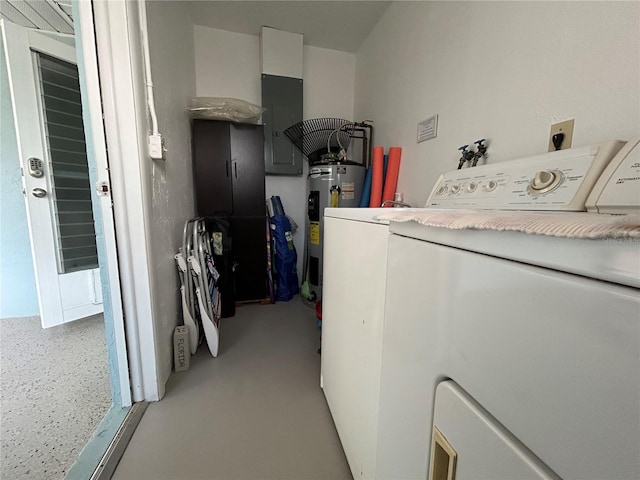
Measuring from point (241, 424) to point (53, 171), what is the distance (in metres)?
2.07

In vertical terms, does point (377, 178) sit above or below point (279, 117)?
below

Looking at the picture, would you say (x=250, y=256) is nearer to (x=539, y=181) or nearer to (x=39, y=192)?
(x=39, y=192)

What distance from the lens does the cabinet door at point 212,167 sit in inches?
82.4

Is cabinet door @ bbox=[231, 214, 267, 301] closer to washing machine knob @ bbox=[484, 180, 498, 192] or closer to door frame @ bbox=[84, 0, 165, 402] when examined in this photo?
door frame @ bbox=[84, 0, 165, 402]

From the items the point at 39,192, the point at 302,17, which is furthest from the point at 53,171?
the point at 302,17

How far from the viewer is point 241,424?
1.06 m

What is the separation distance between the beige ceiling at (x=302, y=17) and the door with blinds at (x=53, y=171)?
1.08m

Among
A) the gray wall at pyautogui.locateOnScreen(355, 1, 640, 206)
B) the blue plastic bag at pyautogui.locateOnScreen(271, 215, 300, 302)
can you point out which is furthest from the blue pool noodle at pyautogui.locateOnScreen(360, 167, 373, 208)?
the blue plastic bag at pyautogui.locateOnScreen(271, 215, 300, 302)

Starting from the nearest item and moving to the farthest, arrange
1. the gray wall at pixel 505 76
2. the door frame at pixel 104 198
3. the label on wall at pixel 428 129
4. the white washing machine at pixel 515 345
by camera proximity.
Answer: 1. the white washing machine at pixel 515 345
2. the gray wall at pixel 505 76
3. the door frame at pixel 104 198
4. the label on wall at pixel 428 129

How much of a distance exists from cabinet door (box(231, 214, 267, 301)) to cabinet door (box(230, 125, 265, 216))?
0.10 metres

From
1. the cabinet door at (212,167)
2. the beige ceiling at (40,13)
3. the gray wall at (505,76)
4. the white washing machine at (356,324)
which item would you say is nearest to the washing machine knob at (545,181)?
the gray wall at (505,76)

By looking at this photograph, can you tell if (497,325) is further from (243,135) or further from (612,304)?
(243,135)

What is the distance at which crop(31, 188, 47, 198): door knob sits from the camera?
5.44 feet

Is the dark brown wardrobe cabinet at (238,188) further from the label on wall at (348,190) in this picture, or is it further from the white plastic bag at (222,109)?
the label on wall at (348,190)
